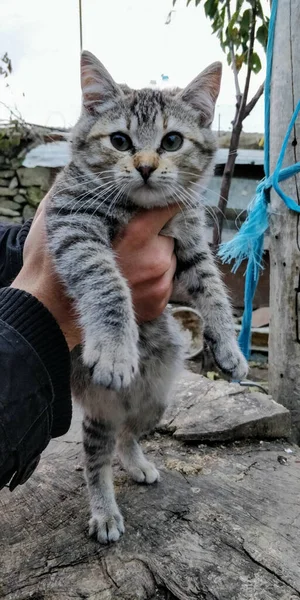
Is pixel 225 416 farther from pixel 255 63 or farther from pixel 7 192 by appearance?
pixel 7 192

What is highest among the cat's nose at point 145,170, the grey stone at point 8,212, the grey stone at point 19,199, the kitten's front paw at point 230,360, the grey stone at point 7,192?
the cat's nose at point 145,170

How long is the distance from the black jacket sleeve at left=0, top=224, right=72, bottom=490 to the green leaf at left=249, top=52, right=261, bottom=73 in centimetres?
277

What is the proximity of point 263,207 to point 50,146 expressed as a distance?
5006 mm

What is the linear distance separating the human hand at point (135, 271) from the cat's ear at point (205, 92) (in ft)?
1.48

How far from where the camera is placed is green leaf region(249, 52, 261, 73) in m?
3.39

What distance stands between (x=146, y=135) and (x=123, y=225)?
1.02 ft

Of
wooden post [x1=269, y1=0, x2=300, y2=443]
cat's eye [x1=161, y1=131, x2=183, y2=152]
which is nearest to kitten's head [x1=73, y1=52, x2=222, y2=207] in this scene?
cat's eye [x1=161, y1=131, x2=183, y2=152]

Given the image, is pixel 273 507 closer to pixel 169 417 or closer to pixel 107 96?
pixel 169 417

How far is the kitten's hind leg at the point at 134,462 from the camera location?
1.79m

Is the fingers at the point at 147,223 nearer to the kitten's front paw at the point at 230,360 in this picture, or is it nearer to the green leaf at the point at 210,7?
the kitten's front paw at the point at 230,360

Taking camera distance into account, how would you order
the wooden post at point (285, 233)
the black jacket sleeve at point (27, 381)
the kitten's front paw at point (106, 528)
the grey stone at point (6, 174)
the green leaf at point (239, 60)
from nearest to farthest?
the black jacket sleeve at point (27, 381) → the kitten's front paw at point (106, 528) → the wooden post at point (285, 233) → the green leaf at point (239, 60) → the grey stone at point (6, 174)

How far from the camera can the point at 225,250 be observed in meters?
2.40

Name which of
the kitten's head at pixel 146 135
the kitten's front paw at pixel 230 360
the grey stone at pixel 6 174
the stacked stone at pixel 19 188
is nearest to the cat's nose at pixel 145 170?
the kitten's head at pixel 146 135

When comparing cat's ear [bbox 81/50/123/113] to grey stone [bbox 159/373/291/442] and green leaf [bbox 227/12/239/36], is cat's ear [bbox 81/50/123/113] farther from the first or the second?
green leaf [bbox 227/12/239/36]
